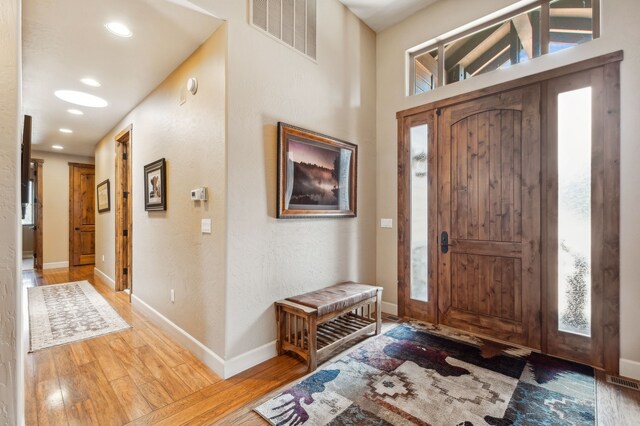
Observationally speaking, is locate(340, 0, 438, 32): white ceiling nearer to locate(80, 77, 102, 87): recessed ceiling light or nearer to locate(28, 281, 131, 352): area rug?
locate(80, 77, 102, 87): recessed ceiling light

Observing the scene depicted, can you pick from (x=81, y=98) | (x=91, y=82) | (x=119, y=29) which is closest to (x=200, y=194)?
(x=119, y=29)

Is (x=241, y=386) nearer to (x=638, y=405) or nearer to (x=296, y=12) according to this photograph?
(x=638, y=405)

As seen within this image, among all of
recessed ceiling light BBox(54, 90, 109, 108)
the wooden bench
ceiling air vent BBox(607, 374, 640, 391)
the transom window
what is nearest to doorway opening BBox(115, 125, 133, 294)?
recessed ceiling light BBox(54, 90, 109, 108)

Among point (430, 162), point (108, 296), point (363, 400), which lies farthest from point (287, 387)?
point (108, 296)

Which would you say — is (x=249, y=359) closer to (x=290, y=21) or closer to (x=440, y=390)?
(x=440, y=390)

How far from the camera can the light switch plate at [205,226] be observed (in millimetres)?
2459

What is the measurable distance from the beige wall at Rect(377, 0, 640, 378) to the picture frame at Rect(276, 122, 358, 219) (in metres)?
0.56

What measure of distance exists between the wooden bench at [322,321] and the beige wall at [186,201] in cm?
56

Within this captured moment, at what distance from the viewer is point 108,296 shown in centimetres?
447

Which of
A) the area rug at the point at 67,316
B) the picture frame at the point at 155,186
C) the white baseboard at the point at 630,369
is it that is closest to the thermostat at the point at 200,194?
the picture frame at the point at 155,186

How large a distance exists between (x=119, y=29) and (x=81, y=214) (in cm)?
630

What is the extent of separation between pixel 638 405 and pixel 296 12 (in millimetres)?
3956

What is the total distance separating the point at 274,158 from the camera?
2596 millimetres

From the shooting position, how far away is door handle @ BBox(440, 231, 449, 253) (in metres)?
3.21
